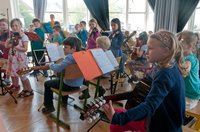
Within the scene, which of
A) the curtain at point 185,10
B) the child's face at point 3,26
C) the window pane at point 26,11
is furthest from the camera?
the window pane at point 26,11

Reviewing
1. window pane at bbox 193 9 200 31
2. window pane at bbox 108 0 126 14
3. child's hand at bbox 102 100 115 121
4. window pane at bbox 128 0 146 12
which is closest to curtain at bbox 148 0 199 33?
window pane at bbox 193 9 200 31

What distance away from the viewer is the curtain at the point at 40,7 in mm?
7555

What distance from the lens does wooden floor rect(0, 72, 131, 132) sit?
227 centimetres

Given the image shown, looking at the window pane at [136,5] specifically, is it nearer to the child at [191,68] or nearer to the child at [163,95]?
the child at [191,68]

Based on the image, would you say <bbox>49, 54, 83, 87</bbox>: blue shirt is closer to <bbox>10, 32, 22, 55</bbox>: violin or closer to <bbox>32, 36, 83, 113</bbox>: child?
<bbox>32, 36, 83, 113</bbox>: child

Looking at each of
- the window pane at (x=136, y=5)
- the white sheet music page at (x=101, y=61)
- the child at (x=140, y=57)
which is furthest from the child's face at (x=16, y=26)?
the window pane at (x=136, y=5)

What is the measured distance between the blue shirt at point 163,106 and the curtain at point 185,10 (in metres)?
4.23

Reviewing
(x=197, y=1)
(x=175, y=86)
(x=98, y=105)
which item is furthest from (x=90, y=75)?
(x=197, y=1)

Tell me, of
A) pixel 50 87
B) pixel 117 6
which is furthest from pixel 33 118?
pixel 117 6

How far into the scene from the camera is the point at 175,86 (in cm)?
110

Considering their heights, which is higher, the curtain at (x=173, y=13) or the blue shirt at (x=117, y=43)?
the curtain at (x=173, y=13)

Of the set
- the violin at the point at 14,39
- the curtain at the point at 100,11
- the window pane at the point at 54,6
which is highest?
the window pane at the point at 54,6

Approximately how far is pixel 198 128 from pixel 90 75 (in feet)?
3.63

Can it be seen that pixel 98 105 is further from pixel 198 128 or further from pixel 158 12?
pixel 158 12
